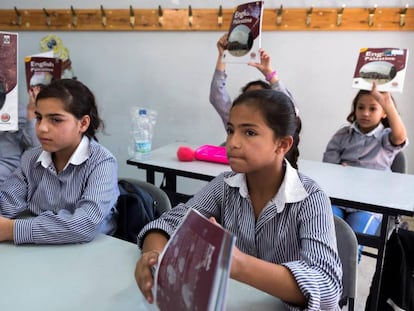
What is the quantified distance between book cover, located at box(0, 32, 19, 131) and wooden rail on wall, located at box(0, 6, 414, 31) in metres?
1.80

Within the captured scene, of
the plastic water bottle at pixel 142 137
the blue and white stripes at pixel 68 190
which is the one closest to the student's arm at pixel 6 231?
the blue and white stripes at pixel 68 190

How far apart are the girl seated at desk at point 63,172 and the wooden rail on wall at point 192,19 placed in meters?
1.76

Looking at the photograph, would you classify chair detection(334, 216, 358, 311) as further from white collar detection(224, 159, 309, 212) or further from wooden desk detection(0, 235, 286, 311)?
wooden desk detection(0, 235, 286, 311)

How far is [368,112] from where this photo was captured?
223cm

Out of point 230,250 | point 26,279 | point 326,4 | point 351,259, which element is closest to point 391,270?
point 351,259

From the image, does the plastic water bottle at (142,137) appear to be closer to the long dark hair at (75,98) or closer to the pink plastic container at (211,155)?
the pink plastic container at (211,155)

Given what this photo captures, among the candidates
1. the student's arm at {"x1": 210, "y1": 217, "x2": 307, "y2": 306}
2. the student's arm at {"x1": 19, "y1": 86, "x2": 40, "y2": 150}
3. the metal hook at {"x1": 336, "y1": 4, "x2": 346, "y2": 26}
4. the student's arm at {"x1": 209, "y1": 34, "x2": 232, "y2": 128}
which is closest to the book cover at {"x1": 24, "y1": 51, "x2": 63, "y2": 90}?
the student's arm at {"x1": 19, "y1": 86, "x2": 40, "y2": 150}

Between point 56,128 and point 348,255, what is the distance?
3.25ft

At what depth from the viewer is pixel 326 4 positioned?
2695 mm

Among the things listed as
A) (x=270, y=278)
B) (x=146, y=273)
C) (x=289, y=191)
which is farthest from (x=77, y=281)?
(x=289, y=191)

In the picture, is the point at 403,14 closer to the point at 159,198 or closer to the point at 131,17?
the point at 131,17

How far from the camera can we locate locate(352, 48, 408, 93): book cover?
1863mm

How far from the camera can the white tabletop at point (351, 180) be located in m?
1.58

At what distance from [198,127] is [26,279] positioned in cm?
237
